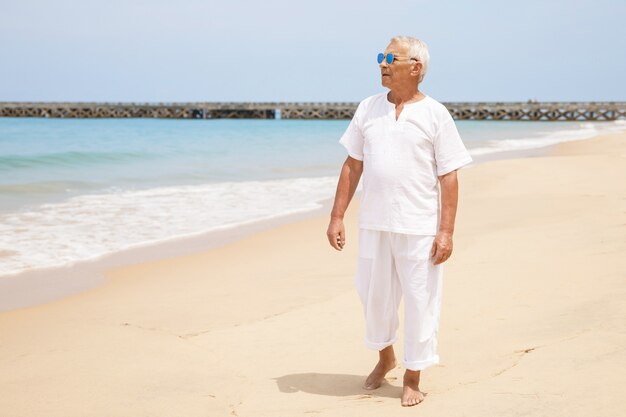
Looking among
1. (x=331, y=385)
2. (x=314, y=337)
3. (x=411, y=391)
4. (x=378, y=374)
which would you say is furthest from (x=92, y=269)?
(x=411, y=391)

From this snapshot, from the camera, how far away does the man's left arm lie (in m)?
3.43

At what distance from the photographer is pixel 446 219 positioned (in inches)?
136

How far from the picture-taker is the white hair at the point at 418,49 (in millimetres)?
3457

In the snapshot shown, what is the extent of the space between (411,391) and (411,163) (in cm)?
105

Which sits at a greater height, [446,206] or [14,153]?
[446,206]

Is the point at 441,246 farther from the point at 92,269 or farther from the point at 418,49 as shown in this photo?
the point at 92,269

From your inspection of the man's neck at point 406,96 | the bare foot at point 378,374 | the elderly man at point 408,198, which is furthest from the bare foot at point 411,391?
the man's neck at point 406,96

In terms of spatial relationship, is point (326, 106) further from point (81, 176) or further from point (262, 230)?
point (262, 230)

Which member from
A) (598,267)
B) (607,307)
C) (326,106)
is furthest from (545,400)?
(326,106)

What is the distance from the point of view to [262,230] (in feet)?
32.6

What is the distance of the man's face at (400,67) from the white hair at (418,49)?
18mm

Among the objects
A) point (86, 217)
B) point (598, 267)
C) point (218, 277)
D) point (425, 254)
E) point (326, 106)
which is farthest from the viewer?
point (326, 106)

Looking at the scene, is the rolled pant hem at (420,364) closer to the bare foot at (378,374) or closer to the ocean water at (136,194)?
the bare foot at (378,374)

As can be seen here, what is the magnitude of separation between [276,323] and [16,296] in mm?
2643
